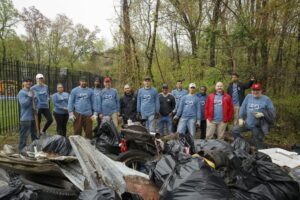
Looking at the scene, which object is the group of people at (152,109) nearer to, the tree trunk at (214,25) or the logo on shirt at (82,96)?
the logo on shirt at (82,96)

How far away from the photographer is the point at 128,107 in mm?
8234

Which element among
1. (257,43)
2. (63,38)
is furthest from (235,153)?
(63,38)

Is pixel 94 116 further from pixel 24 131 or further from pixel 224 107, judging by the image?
pixel 224 107

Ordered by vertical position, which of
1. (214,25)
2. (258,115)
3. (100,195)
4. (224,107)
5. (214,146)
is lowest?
(100,195)

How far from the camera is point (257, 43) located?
31.3 ft

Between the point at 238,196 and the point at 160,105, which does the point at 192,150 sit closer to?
the point at 238,196

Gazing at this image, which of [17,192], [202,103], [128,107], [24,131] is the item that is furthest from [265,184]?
[24,131]

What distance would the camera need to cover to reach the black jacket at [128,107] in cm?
822

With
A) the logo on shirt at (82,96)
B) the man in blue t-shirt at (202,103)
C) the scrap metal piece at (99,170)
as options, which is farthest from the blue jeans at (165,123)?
the scrap metal piece at (99,170)

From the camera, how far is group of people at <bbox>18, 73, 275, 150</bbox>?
21.9 feet

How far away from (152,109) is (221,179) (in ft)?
16.1

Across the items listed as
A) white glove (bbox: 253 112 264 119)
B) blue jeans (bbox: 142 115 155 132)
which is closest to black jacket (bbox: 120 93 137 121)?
blue jeans (bbox: 142 115 155 132)

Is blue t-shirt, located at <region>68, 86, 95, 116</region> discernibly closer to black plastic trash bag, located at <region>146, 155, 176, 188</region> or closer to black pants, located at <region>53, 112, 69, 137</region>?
black pants, located at <region>53, 112, 69, 137</region>

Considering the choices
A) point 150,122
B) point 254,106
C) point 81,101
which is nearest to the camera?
point 254,106
